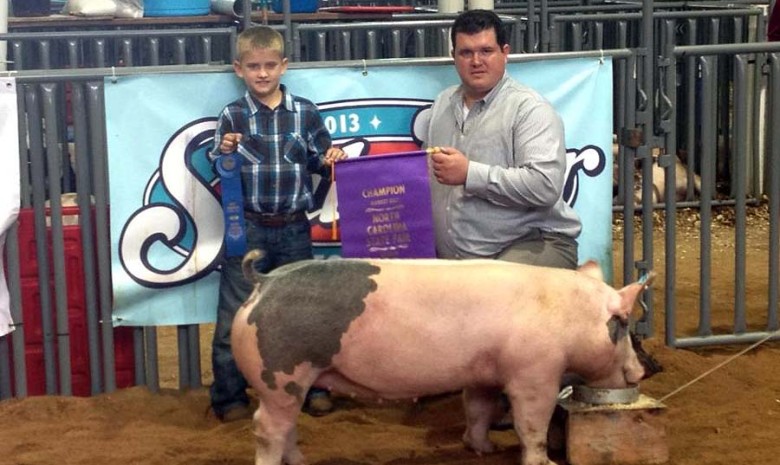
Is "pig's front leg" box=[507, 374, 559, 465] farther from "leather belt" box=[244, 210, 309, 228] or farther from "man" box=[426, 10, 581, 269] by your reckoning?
"leather belt" box=[244, 210, 309, 228]

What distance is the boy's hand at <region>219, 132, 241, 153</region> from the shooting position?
5637 millimetres

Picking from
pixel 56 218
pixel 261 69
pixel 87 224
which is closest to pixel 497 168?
pixel 261 69

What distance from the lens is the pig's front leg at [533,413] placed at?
15.7 feet

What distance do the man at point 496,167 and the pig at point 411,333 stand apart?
1.97ft

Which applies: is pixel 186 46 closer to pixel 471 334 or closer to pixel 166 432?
pixel 166 432

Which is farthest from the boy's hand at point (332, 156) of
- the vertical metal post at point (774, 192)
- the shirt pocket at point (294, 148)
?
the vertical metal post at point (774, 192)

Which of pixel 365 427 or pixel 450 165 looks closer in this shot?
pixel 450 165

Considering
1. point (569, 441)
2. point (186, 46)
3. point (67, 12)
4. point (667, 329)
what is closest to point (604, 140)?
point (667, 329)

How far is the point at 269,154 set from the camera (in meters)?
5.69

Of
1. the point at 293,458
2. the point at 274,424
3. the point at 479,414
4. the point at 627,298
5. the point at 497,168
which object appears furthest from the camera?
the point at 497,168

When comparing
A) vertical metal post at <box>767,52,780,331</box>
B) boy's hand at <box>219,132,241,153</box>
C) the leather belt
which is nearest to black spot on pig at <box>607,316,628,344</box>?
the leather belt

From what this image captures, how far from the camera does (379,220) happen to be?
18.5 feet

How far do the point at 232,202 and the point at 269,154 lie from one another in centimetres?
26

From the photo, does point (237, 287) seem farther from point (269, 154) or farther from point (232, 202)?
point (269, 154)
